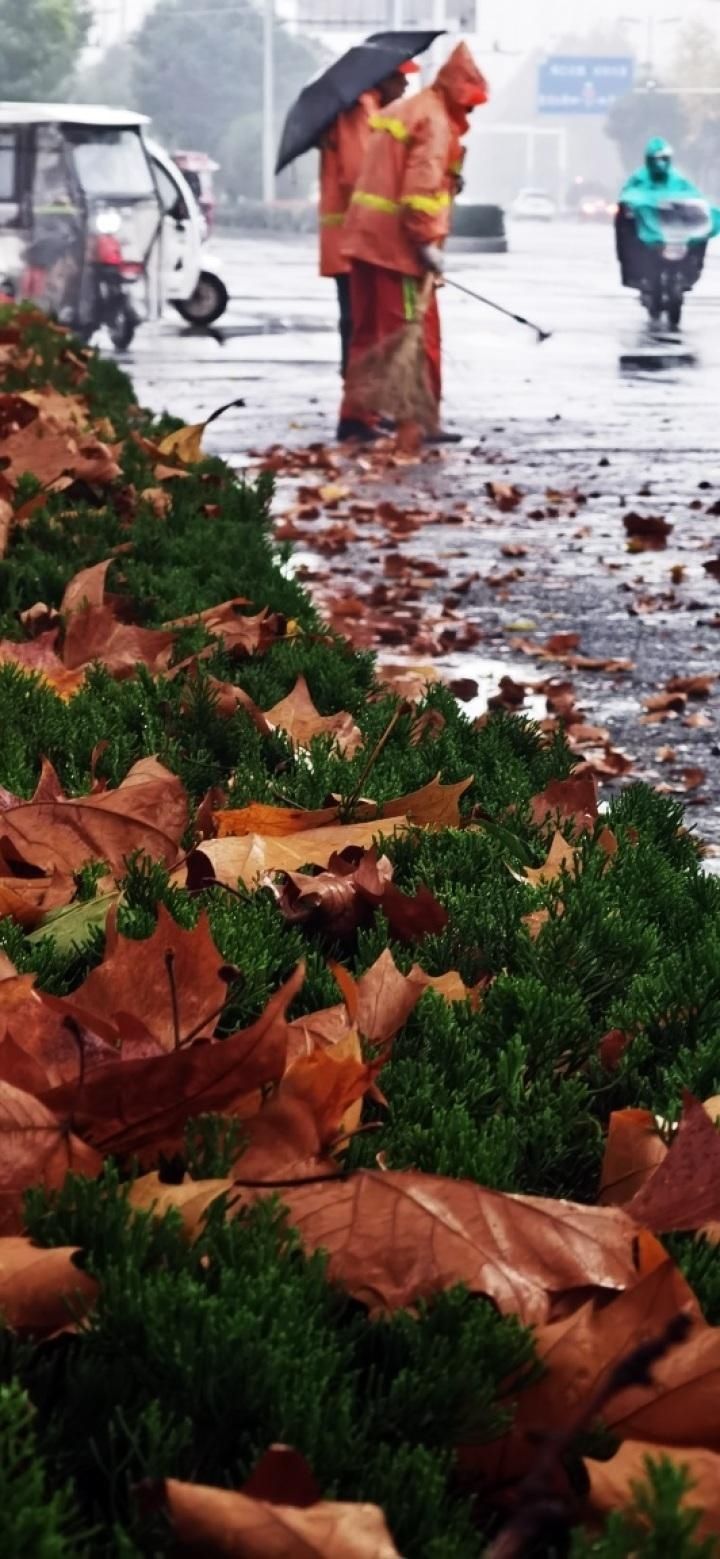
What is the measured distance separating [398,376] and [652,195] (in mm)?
15270

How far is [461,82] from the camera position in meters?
13.0

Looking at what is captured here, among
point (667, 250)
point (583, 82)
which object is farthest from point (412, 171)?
point (583, 82)

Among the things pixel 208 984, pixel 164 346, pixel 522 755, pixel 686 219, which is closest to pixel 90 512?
pixel 522 755

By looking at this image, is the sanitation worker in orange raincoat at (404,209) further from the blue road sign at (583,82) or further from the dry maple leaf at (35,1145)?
the blue road sign at (583,82)

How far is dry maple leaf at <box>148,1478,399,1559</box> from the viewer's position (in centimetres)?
131

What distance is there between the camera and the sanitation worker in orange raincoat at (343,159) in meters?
14.7

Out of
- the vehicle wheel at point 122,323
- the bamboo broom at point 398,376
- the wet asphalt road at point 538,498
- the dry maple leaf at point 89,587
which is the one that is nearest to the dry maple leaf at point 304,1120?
the dry maple leaf at point 89,587

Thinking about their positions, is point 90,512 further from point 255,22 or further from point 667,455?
point 255,22

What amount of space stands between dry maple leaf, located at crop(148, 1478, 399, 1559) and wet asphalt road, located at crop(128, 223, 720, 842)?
3651 millimetres

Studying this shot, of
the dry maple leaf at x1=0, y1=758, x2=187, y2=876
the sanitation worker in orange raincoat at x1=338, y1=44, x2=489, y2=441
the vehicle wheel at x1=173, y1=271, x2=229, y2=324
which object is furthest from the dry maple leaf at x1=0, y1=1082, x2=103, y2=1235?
the vehicle wheel at x1=173, y1=271, x2=229, y2=324

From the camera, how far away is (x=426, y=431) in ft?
46.5

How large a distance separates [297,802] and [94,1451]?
65.5 inches

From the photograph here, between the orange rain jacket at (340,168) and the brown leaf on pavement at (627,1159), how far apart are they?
43.2ft

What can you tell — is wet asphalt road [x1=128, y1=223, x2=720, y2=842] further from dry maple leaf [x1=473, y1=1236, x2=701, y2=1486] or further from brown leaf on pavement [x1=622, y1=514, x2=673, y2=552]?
dry maple leaf [x1=473, y1=1236, x2=701, y2=1486]
